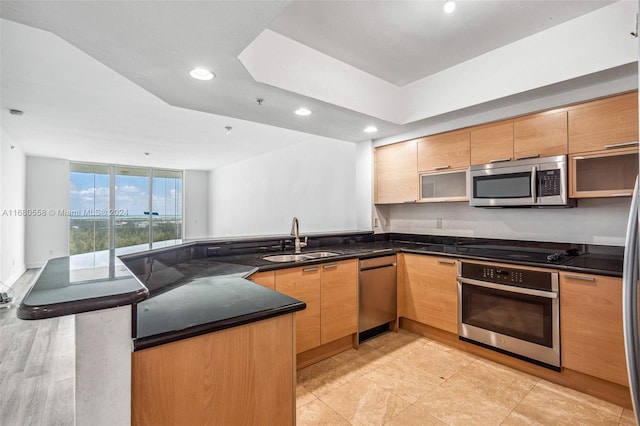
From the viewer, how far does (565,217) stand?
2.55m

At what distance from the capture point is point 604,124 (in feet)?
6.97

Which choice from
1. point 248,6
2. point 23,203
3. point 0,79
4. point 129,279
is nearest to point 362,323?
point 129,279

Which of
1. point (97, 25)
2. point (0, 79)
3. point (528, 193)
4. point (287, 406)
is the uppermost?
point (0, 79)

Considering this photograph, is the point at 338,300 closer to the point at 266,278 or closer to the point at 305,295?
the point at 305,295

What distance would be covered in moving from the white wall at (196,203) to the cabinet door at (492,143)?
8.22 m

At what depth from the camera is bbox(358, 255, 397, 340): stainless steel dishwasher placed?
2.76 meters

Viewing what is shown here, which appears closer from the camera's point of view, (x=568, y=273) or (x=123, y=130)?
(x=568, y=273)

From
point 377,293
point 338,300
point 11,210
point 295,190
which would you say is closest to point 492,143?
point 377,293

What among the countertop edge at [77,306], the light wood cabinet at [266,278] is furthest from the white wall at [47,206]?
the countertop edge at [77,306]

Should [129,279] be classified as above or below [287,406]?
above

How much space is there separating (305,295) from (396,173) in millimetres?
1881

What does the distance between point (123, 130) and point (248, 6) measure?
4227 millimetres

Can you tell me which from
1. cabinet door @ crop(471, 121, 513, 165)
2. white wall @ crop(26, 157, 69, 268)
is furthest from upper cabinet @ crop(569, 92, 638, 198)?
white wall @ crop(26, 157, 69, 268)

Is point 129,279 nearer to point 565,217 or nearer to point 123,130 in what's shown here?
point 565,217
